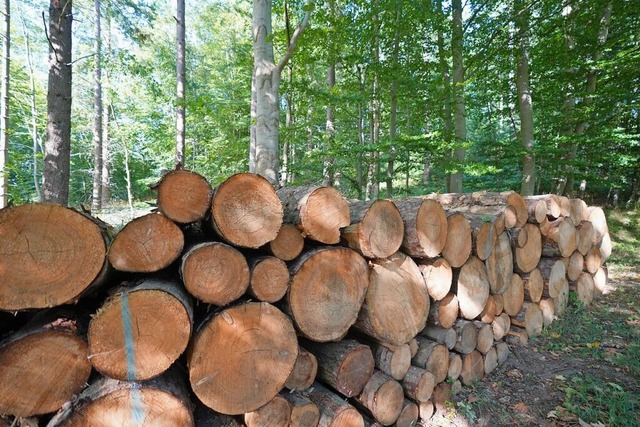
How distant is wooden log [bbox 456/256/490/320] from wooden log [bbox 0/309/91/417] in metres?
2.50

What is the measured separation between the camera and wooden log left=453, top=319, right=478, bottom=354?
247cm

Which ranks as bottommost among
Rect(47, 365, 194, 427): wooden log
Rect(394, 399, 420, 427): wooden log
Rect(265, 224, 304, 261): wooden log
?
Rect(394, 399, 420, 427): wooden log

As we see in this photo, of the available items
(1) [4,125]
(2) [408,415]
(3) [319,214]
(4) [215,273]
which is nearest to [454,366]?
(2) [408,415]

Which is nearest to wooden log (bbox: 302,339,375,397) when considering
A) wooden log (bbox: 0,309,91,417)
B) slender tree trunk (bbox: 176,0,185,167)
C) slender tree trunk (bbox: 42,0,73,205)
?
wooden log (bbox: 0,309,91,417)

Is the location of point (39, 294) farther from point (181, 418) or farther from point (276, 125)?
point (276, 125)

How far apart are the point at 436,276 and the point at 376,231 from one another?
28.7 inches

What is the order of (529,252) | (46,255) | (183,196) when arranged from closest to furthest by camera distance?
(46,255), (183,196), (529,252)

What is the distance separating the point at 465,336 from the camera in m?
2.50

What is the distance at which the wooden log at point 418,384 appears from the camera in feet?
6.98

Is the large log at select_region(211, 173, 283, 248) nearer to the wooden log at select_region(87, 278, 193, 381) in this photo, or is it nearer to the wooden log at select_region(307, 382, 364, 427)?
the wooden log at select_region(87, 278, 193, 381)

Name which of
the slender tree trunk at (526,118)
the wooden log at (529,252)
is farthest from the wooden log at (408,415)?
the slender tree trunk at (526,118)

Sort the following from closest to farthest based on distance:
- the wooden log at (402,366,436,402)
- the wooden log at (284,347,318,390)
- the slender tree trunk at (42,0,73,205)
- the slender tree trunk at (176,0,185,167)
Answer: the wooden log at (284,347,318,390)
the wooden log at (402,366,436,402)
the slender tree trunk at (42,0,73,205)
the slender tree trunk at (176,0,185,167)

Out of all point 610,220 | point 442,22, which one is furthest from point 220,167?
point 610,220

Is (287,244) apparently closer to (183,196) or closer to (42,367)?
(183,196)
